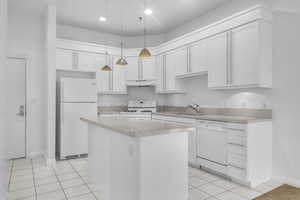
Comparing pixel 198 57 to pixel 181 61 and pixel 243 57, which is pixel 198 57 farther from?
pixel 243 57

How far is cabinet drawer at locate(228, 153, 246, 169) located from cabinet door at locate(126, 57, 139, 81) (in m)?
2.97

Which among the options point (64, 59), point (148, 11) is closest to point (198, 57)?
point (148, 11)

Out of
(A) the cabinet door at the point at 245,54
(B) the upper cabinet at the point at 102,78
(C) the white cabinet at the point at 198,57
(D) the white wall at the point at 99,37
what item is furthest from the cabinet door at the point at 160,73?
(A) the cabinet door at the point at 245,54

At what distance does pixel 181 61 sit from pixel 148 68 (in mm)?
1051

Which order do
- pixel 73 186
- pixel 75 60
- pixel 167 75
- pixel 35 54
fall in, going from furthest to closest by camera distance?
pixel 167 75, pixel 75 60, pixel 35 54, pixel 73 186

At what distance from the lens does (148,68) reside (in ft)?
16.5

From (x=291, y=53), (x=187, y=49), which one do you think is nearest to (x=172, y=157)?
(x=291, y=53)

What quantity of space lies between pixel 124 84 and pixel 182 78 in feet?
4.92

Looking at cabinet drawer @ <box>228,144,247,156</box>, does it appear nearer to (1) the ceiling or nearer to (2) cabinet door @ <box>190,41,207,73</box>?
(2) cabinet door @ <box>190,41,207,73</box>

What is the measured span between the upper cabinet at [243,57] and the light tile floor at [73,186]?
1.49 m

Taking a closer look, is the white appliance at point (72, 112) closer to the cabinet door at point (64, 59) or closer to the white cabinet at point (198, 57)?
the cabinet door at point (64, 59)

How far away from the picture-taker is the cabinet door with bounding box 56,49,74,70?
427 cm

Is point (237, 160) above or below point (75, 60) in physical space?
below

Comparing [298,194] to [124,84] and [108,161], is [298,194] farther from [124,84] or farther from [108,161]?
[124,84]
